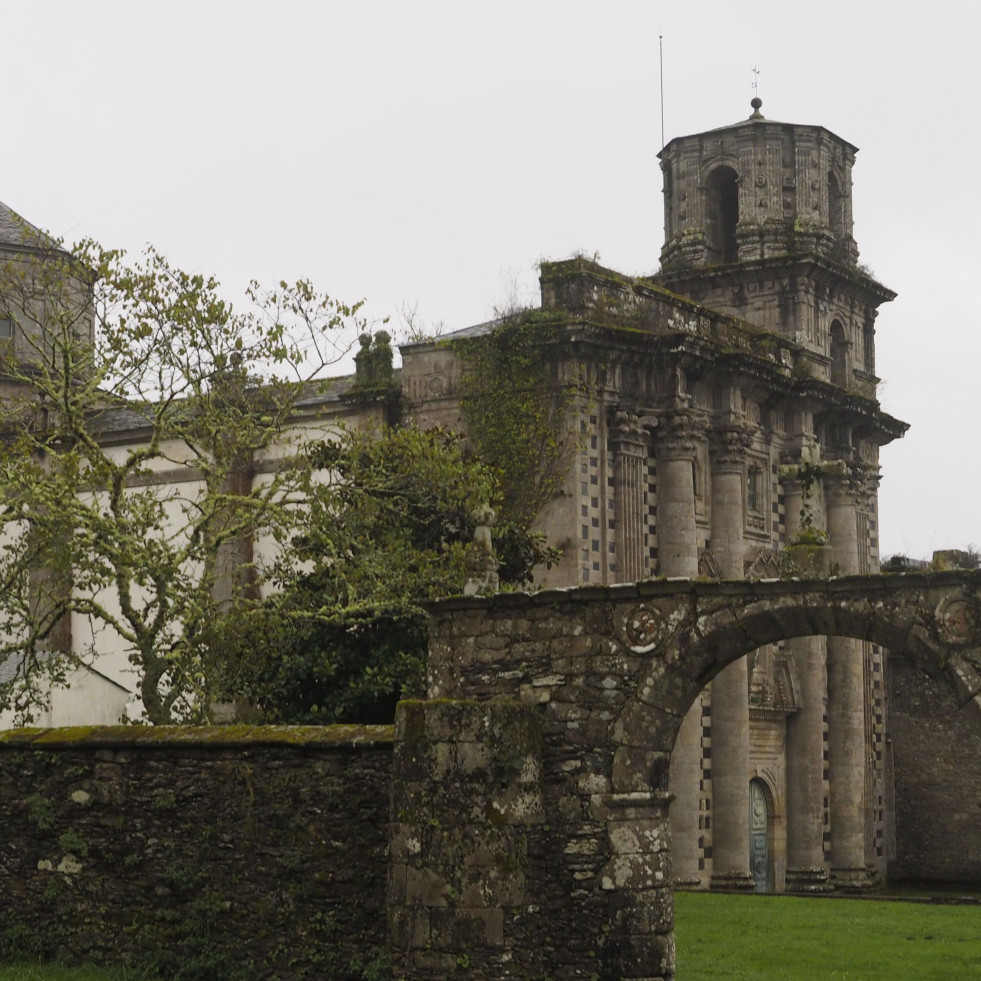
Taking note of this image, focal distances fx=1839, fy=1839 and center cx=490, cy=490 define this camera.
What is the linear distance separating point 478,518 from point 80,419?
595 centimetres

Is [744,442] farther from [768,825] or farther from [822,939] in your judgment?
[822,939]

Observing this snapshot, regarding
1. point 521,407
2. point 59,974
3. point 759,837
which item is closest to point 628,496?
point 521,407

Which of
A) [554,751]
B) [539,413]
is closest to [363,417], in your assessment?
[539,413]

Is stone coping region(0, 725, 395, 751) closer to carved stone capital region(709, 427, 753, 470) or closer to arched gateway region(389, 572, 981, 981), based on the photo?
arched gateway region(389, 572, 981, 981)

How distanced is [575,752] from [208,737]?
3193 millimetres

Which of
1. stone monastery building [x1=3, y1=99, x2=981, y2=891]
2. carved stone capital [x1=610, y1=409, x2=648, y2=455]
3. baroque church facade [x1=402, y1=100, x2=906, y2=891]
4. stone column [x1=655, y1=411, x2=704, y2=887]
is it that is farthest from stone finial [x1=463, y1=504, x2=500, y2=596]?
stone column [x1=655, y1=411, x2=704, y2=887]

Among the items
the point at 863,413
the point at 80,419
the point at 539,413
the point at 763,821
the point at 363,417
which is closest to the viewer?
the point at 80,419

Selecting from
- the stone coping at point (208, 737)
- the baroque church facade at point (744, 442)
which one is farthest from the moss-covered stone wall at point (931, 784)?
the stone coping at point (208, 737)

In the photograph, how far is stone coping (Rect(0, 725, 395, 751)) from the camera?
15789mm

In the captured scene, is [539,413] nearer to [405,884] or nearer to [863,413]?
[863,413]

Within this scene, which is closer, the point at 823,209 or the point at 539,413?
the point at 539,413

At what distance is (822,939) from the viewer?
22328 millimetres

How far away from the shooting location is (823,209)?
40.0 m

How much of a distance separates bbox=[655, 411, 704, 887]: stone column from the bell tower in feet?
19.9
